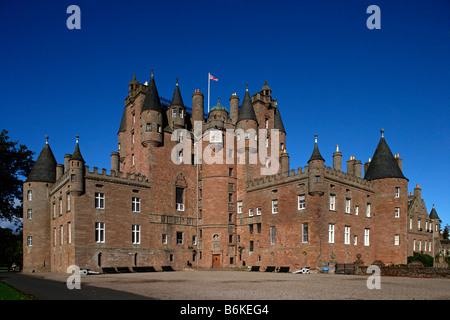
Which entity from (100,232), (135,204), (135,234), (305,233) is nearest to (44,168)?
(135,204)

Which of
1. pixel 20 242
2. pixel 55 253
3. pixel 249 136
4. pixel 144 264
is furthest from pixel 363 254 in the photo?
pixel 20 242

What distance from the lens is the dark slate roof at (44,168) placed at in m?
51.4

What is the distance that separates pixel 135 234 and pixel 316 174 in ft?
70.9

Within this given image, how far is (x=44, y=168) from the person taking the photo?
5206 centimetres

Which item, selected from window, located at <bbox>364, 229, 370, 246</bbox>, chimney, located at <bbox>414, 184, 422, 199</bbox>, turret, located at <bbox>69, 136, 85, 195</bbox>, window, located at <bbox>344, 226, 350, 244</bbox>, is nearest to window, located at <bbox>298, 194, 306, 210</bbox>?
window, located at <bbox>344, 226, 350, 244</bbox>

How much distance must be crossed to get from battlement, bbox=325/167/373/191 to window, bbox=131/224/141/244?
884 inches

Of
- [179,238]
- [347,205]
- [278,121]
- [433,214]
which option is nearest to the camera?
[347,205]

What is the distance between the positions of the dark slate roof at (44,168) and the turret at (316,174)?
1360 inches

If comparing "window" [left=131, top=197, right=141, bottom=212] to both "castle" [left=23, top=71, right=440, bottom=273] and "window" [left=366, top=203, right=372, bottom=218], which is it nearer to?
"castle" [left=23, top=71, right=440, bottom=273]

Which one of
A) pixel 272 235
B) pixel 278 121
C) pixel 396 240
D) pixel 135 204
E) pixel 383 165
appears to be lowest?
pixel 396 240

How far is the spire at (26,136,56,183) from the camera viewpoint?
51.4m

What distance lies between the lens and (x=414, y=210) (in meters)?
57.9

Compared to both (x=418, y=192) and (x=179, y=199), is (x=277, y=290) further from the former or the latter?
(x=418, y=192)
